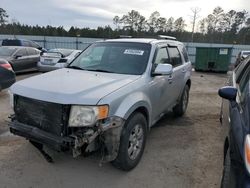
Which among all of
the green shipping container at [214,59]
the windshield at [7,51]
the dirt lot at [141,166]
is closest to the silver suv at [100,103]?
the dirt lot at [141,166]

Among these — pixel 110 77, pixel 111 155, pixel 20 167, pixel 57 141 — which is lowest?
pixel 20 167

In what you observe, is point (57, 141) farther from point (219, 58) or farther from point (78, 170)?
point (219, 58)

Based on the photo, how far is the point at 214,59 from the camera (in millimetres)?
17000

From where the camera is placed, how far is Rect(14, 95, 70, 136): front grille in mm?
3236

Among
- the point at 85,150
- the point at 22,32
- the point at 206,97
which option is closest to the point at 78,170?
the point at 85,150

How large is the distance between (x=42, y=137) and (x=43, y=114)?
0.91 ft

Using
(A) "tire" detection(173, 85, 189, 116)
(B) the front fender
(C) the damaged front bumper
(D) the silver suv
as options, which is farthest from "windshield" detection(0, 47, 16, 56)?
(B) the front fender

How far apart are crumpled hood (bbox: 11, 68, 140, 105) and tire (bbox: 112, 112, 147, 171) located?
0.53 meters

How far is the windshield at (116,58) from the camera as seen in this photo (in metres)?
4.38

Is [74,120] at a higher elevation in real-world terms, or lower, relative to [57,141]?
higher

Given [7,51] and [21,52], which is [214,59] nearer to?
[21,52]

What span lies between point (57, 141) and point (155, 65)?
81.0 inches

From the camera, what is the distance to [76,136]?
10.4ft

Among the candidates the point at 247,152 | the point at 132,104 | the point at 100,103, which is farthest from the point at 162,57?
the point at 247,152
